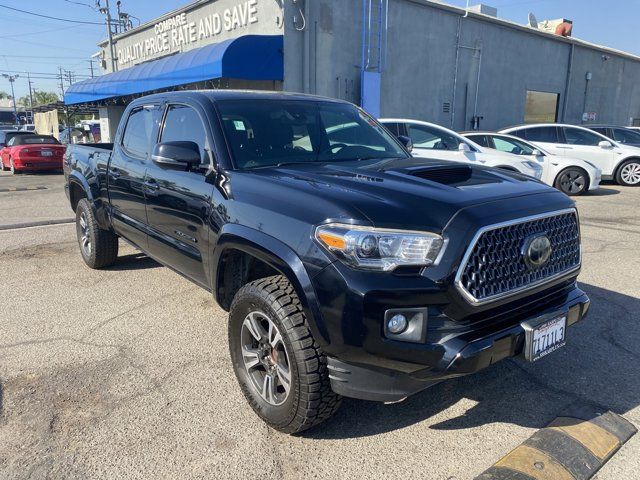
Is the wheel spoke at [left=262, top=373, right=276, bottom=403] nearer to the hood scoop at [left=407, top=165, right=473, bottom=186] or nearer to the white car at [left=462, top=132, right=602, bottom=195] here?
the hood scoop at [left=407, top=165, right=473, bottom=186]

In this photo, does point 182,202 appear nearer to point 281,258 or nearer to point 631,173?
point 281,258

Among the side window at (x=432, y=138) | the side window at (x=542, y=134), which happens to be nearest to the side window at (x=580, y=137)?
the side window at (x=542, y=134)

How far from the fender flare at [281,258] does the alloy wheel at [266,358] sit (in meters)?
0.30

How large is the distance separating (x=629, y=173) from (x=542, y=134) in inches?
101

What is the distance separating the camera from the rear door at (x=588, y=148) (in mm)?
12828

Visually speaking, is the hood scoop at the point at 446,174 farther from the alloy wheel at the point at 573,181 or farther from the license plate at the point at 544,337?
the alloy wheel at the point at 573,181

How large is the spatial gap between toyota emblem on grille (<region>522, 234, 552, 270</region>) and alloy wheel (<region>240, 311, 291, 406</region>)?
132cm

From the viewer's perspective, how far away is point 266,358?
9.49 ft

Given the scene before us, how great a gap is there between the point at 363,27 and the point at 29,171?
12705 mm

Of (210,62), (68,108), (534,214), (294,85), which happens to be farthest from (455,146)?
(68,108)

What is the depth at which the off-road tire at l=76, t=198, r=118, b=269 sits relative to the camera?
5449mm

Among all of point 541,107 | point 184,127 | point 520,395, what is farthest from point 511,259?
point 541,107

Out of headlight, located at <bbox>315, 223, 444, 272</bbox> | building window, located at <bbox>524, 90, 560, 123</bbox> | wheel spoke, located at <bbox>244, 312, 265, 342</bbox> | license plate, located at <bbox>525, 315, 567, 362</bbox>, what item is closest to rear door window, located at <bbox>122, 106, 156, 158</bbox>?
wheel spoke, located at <bbox>244, 312, 265, 342</bbox>

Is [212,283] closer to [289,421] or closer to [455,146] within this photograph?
[289,421]
